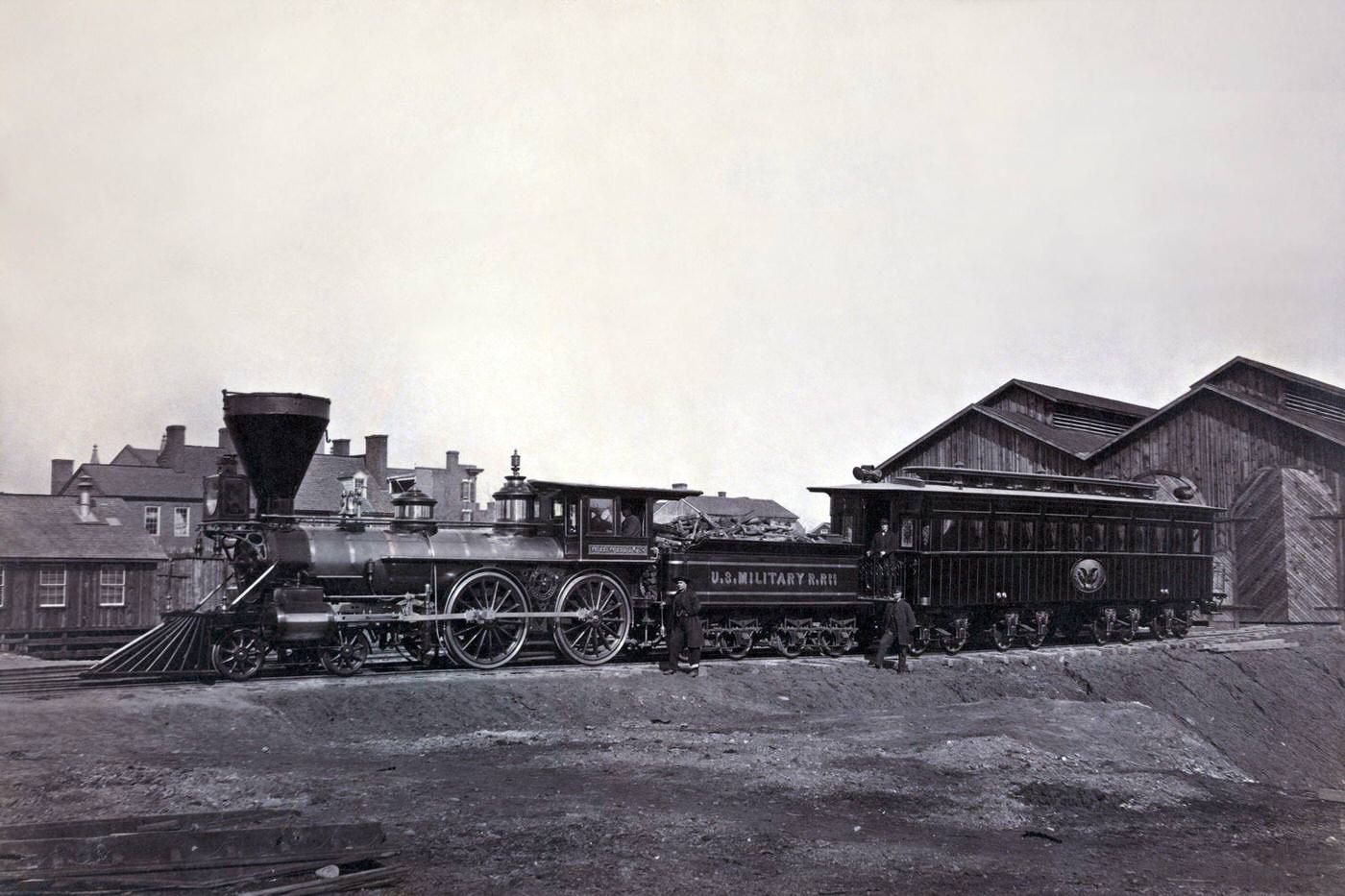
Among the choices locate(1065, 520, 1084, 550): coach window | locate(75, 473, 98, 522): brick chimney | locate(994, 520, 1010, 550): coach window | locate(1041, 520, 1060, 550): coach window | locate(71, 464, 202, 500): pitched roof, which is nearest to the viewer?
locate(994, 520, 1010, 550): coach window

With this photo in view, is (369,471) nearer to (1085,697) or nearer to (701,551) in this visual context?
(701,551)

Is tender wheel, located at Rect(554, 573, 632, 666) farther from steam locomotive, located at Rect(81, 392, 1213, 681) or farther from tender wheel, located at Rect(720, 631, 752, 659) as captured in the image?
tender wheel, located at Rect(720, 631, 752, 659)

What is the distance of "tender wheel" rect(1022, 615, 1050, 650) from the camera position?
21.5 meters

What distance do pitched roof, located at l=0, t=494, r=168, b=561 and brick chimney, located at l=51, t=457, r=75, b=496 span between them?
12.4 meters

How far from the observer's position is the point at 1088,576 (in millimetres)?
22469

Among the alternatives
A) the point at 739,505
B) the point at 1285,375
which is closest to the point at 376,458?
the point at 739,505

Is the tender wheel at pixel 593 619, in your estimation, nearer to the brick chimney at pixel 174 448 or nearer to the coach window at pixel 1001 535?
the coach window at pixel 1001 535

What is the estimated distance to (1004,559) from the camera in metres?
21.0

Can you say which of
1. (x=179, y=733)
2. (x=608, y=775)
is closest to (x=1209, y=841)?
(x=608, y=775)

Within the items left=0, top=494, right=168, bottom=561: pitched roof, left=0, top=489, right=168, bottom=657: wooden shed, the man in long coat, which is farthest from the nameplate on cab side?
left=0, top=494, right=168, bottom=561: pitched roof

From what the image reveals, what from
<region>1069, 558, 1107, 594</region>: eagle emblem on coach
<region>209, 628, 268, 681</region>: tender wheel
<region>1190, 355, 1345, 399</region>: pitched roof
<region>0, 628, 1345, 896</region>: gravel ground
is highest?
<region>1190, 355, 1345, 399</region>: pitched roof

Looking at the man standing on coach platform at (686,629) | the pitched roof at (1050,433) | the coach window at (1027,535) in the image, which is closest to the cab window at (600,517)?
the man standing on coach platform at (686,629)

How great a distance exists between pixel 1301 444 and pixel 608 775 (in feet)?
75.8

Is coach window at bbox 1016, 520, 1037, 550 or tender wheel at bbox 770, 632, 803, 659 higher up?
coach window at bbox 1016, 520, 1037, 550
